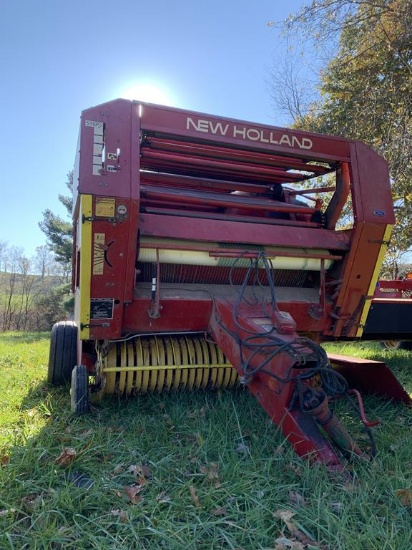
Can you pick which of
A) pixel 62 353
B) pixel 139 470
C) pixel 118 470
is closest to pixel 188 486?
pixel 139 470

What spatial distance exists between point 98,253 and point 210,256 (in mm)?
807

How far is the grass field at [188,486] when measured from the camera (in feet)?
6.43

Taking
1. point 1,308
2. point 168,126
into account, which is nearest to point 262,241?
point 168,126

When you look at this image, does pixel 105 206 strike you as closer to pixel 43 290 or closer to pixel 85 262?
pixel 85 262

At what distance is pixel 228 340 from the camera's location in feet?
10.3

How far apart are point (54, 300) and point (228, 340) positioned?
27.6m

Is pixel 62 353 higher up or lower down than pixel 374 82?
lower down

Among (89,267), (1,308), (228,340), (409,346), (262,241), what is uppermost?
(262,241)

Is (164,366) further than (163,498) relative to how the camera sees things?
Yes

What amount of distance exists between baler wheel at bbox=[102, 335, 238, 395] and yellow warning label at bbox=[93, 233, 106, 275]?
75 centimetres

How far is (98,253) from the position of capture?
3137mm

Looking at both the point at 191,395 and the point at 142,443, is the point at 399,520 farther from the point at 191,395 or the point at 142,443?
the point at 191,395

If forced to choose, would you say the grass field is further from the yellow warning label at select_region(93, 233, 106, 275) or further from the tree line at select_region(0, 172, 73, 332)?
the tree line at select_region(0, 172, 73, 332)

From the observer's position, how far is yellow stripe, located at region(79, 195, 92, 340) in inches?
119
